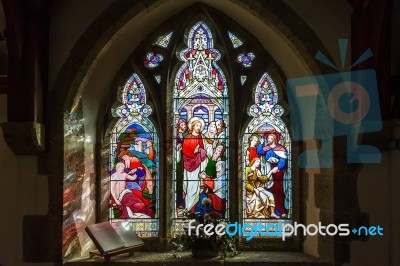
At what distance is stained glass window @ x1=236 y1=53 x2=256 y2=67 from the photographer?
22.0 feet

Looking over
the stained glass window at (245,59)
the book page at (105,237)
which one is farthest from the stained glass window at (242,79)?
the book page at (105,237)

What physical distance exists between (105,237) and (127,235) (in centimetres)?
30

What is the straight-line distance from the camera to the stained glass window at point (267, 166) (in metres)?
6.59

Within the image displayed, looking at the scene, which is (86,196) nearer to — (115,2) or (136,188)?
(136,188)

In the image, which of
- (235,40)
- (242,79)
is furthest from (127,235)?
(235,40)

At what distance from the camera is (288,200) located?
6.58 meters

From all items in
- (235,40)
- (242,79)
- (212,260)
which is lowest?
(212,260)

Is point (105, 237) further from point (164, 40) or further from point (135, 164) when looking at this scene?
point (164, 40)

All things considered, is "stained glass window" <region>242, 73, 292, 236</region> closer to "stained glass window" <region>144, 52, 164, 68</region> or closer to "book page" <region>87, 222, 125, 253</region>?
"stained glass window" <region>144, 52, 164, 68</region>

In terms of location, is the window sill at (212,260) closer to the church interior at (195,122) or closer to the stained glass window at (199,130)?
the church interior at (195,122)

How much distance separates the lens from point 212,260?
587 centimetres

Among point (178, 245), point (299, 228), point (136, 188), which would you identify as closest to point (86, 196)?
point (136, 188)

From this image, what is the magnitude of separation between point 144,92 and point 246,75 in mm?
1123

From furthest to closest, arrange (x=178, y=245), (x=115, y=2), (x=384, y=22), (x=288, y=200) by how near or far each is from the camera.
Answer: (x=288, y=200) → (x=178, y=245) → (x=115, y=2) → (x=384, y=22)
